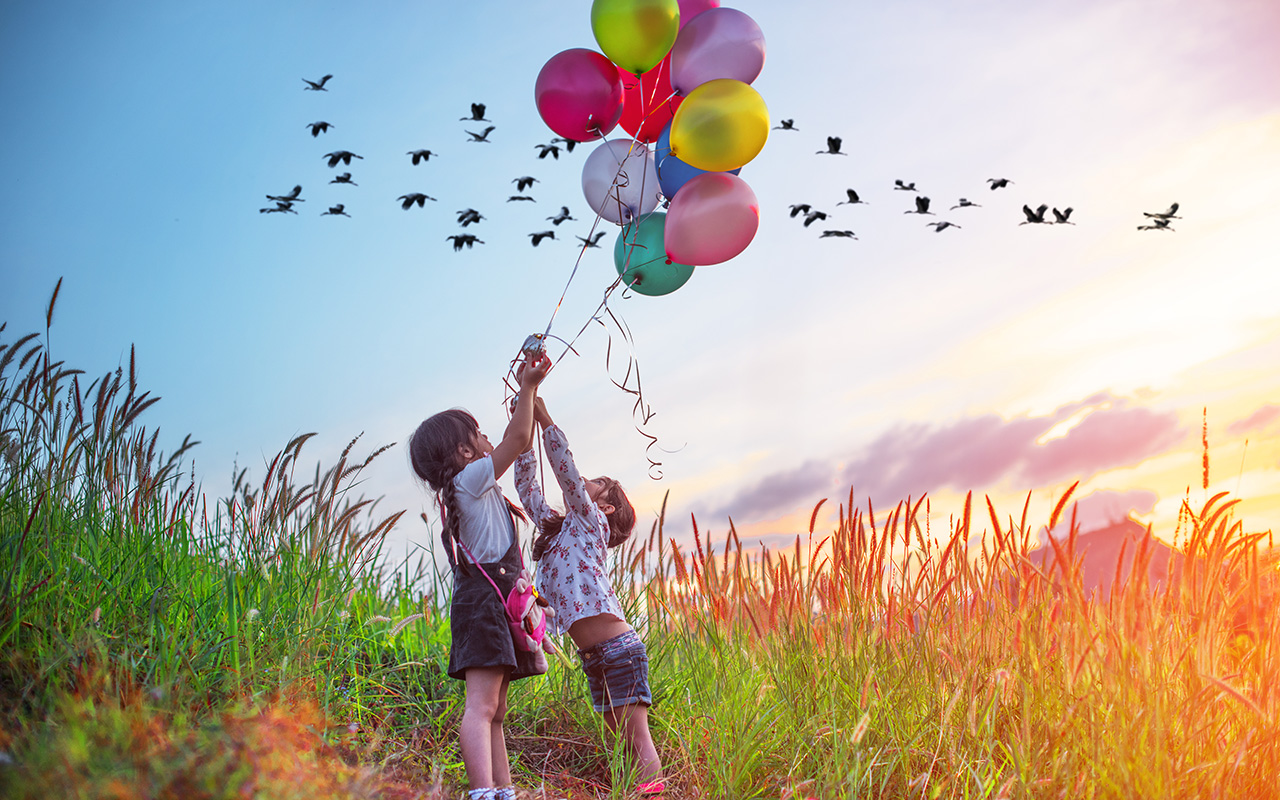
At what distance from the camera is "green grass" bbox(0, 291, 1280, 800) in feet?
8.60

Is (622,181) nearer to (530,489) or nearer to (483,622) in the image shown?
(530,489)

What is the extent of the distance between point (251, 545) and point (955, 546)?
2684 mm

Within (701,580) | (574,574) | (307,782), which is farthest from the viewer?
(701,580)

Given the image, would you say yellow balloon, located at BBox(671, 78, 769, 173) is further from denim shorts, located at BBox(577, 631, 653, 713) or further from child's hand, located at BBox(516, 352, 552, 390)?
denim shorts, located at BBox(577, 631, 653, 713)

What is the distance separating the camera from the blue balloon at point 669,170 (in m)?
3.62

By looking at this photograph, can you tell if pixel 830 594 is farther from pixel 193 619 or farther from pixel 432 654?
pixel 193 619

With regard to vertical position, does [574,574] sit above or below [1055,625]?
above

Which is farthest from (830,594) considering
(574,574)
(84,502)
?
(84,502)

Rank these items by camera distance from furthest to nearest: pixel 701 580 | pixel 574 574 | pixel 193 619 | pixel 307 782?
1. pixel 701 580
2. pixel 574 574
3. pixel 193 619
4. pixel 307 782

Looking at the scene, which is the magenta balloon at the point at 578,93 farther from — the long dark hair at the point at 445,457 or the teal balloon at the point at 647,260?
the long dark hair at the point at 445,457

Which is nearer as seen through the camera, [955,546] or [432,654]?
[955,546]

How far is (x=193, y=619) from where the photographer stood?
2.67 m

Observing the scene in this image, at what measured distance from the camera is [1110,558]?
338 cm

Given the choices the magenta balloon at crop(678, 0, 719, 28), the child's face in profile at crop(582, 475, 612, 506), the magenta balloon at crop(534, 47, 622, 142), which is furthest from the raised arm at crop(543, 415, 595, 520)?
the magenta balloon at crop(678, 0, 719, 28)
